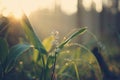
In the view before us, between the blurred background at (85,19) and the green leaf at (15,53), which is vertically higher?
the green leaf at (15,53)

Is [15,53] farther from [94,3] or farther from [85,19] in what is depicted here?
[85,19]

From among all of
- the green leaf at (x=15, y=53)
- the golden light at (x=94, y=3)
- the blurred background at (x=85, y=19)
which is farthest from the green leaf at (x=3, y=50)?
the golden light at (x=94, y=3)

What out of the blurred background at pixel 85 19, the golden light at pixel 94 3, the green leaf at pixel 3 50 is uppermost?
the green leaf at pixel 3 50

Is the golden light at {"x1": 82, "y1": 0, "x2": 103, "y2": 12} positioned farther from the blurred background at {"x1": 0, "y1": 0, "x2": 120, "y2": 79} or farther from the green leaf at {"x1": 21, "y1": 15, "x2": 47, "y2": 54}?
the green leaf at {"x1": 21, "y1": 15, "x2": 47, "y2": 54}

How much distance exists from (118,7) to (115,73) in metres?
1.42

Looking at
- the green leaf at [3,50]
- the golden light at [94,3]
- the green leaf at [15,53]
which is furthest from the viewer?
the golden light at [94,3]

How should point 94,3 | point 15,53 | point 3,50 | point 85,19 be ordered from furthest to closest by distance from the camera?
point 85,19 < point 94,3 < point 3,50 < point 15,53

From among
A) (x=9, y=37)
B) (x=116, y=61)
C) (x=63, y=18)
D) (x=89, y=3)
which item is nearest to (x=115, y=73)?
(x=116, y=61)

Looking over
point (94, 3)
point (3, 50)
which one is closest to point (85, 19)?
point (94, 3)

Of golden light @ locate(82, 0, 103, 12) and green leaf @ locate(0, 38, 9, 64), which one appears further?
golden light @ locate(82, 0, 103, 12)

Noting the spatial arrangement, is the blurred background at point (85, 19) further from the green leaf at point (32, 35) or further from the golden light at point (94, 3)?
the green leaf at point (32, 35)

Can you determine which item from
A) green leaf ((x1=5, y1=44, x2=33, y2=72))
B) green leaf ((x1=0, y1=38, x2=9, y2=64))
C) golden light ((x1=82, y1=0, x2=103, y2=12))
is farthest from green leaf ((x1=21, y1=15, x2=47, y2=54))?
golden light ((x1=82, y1=0, x2=103, y2=12))

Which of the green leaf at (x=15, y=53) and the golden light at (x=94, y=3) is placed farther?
the golden light at (x=94, y=3)

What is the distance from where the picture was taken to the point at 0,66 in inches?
52.3
